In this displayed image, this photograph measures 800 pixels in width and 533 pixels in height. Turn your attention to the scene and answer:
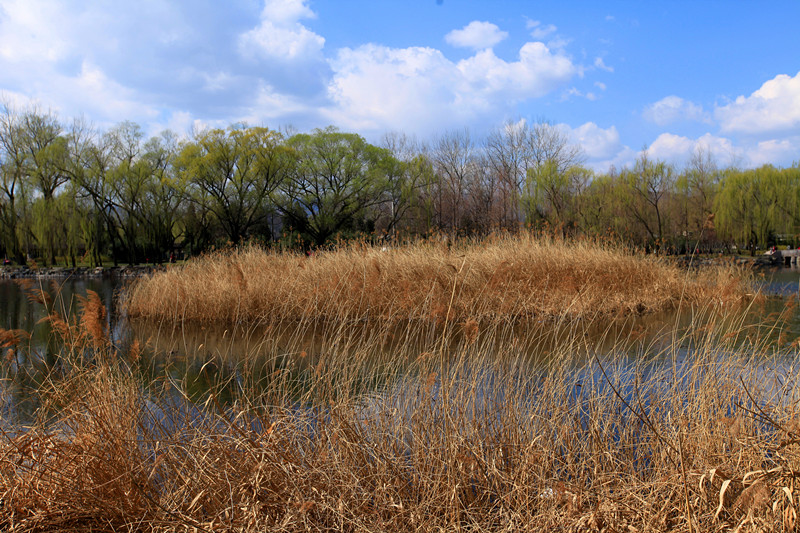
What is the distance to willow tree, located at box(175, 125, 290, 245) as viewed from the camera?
108 ft

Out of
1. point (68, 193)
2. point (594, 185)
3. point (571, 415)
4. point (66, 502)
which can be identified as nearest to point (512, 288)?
point (571, 415)

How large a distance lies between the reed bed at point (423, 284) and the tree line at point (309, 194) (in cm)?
1663

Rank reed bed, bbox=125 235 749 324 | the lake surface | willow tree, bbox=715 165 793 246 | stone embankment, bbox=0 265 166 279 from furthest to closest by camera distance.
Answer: willow tree, bbox=715 165 793 246
stone embankment, bbox=0 265 166 279
reed bed, bbox=125 235 749 324
the lake surface

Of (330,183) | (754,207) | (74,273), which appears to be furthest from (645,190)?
(74,273)

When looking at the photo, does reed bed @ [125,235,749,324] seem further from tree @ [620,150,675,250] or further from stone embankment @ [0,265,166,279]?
tree @ [620,150,675,250]

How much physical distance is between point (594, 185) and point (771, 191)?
413 inches

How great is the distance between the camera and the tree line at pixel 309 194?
1160 inches

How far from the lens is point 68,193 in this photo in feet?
97.6

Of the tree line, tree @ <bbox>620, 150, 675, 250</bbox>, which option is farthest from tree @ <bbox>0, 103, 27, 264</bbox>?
tree @ <bbox>620, 150, 675, 250</bbox>

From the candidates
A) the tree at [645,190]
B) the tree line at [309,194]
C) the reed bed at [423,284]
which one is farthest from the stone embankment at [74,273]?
the tree at [645,190]

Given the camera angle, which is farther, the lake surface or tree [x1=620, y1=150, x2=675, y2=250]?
tree [x1=620, y1=150, x2=675, y2=250]

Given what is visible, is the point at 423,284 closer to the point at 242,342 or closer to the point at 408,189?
the point at 242,342

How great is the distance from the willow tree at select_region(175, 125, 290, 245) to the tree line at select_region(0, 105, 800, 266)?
9 centimetres

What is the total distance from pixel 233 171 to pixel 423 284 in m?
29.1
